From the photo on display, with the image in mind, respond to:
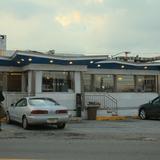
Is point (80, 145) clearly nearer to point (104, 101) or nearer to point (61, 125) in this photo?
point (61, 125)

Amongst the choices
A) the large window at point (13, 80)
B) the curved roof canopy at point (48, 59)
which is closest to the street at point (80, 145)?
the curved roof canopy at point (48, 59)

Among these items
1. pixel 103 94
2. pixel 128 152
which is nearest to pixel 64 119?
pixel 128 152

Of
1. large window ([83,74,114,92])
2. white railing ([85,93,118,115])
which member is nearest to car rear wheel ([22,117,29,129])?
white railing ([85,93,118,115])

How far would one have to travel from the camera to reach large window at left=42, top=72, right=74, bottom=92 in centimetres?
3002

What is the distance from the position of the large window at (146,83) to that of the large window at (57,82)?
6.98 metres

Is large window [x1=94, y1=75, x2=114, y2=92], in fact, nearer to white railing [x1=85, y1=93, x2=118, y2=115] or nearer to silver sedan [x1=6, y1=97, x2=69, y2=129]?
white railing [x1=85, y1=93, x2=118, y2=115]

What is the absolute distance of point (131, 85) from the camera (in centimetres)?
3544

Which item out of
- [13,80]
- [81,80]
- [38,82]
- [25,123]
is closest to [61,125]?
[25,123]

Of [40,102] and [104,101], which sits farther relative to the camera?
[104,101]

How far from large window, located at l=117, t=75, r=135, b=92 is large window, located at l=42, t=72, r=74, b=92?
5.50 metres

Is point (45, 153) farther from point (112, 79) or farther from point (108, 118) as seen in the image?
point (112, 79)

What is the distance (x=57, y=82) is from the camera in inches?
1194

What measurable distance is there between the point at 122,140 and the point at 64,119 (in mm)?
4920

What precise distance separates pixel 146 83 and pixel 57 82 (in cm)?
851
